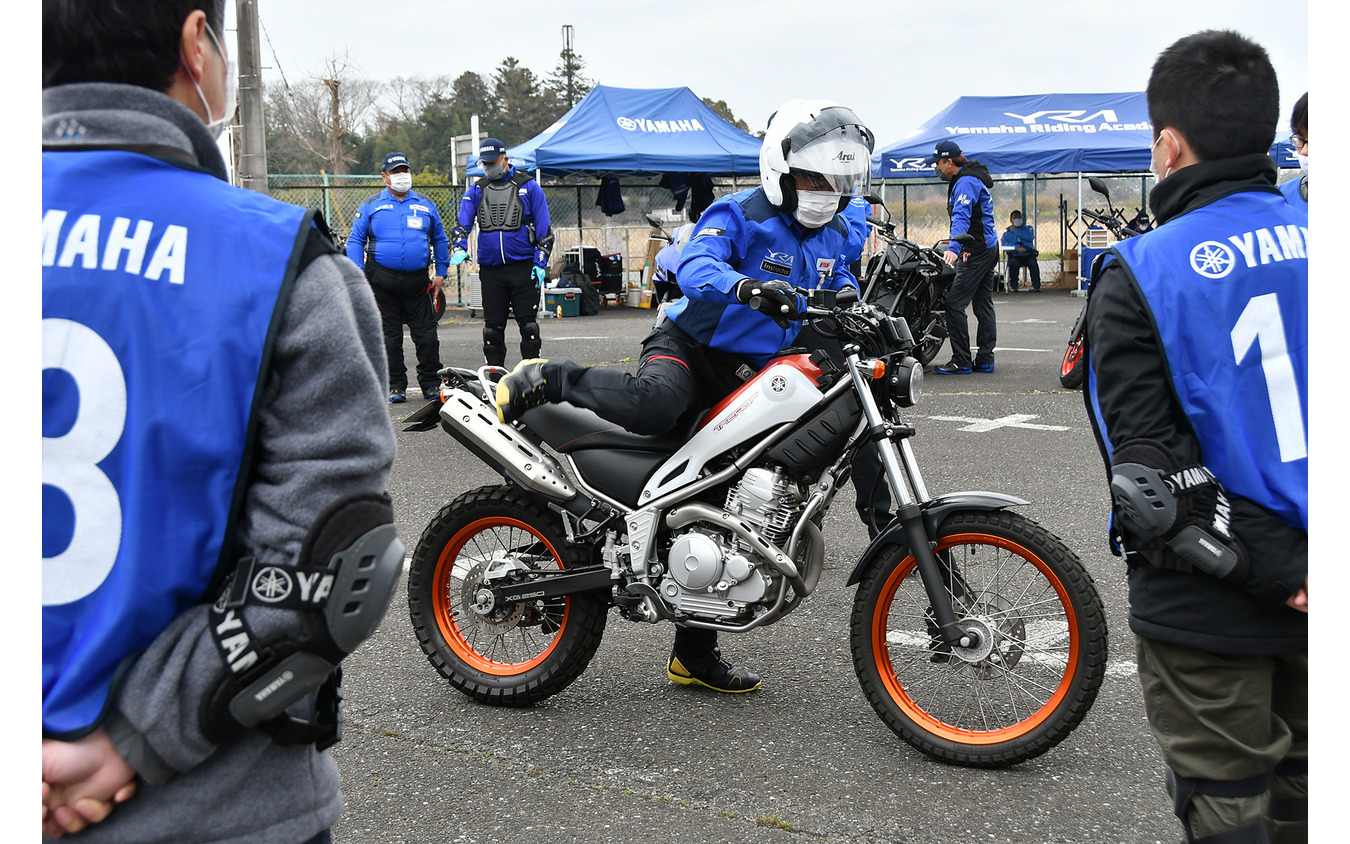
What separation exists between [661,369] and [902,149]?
16.9 meters

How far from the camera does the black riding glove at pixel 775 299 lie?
3416 millimetres

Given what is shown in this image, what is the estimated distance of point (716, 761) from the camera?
345cm

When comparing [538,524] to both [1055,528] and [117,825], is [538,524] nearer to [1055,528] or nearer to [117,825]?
[117,825]

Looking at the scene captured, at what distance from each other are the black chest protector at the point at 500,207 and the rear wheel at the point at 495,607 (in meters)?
6.71

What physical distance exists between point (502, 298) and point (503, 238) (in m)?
0.58

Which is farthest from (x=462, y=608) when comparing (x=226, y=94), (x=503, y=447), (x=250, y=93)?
(x=250, y=93)

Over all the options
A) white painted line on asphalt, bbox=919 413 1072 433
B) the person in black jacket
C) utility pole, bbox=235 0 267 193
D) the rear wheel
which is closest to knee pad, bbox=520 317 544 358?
utility pole, bbox=235 0 267 193

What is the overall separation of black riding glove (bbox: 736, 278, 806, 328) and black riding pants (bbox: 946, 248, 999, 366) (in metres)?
8.31

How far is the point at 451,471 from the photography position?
24.2 feet

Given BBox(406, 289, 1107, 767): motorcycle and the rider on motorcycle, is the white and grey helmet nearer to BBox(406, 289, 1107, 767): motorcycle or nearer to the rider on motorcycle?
the rider on motorcycle

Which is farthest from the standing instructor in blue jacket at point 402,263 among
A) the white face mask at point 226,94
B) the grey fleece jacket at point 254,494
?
the grey fleece jacket at point 254,494

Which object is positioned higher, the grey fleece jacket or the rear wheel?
the grey fleece jacket

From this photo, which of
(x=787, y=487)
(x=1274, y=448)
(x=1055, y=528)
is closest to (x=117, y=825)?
(x=1274, y=448)

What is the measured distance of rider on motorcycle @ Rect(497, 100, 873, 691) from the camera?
12.3 ft
